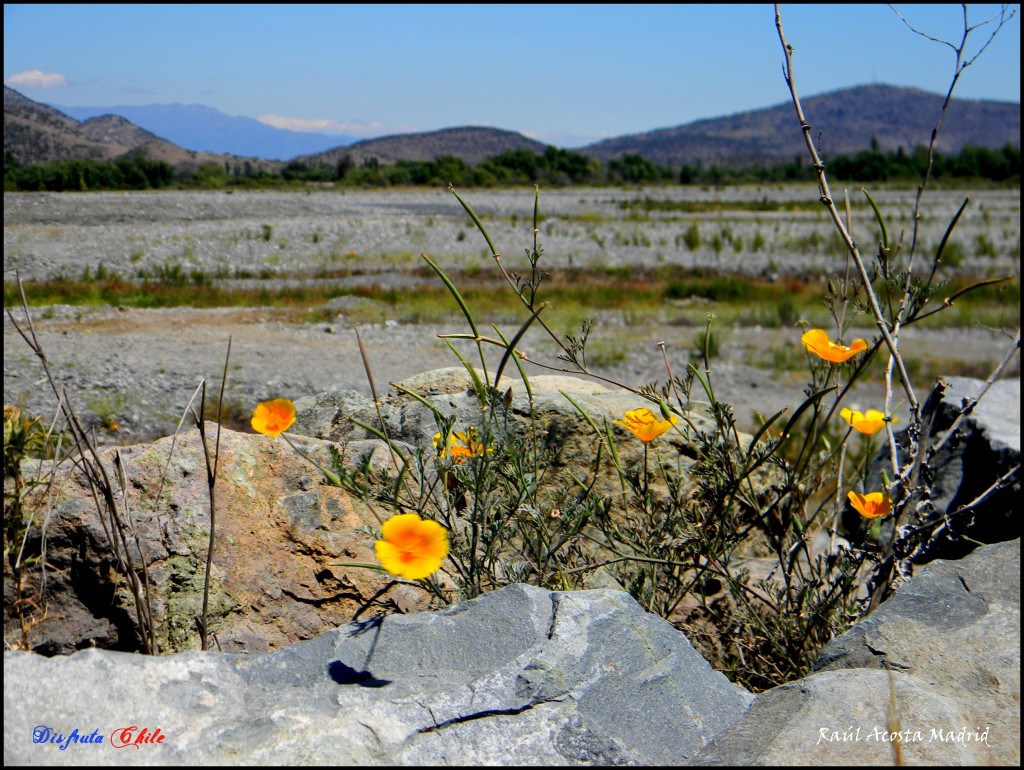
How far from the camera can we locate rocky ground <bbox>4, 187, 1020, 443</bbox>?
257 inches

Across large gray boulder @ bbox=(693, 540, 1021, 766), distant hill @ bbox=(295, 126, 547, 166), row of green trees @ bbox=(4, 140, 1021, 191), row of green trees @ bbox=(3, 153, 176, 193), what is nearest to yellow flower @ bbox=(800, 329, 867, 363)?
large gray boulder @ bbox=(693, 540, 1021, 766)

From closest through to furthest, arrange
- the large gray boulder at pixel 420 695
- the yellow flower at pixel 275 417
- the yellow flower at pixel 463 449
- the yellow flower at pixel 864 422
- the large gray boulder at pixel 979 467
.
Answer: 1. the large gray boulder at pixel 420 695
2. the yellow flower at pixel 275 417
3. the yellow flower at pixel 463 449
4. the yellow flower at pixel 864 422
5. the large gray boulder at pixel 979 467

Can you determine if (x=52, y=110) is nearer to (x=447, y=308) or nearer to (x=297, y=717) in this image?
(x=297, y=717)

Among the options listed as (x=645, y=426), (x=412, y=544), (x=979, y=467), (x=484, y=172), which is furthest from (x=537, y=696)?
(x=484, y=172)

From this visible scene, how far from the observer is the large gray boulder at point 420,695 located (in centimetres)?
131

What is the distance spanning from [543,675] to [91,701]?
0.77 metres

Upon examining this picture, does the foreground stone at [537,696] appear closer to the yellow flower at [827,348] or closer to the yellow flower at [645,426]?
the yellow flower at [645,426]

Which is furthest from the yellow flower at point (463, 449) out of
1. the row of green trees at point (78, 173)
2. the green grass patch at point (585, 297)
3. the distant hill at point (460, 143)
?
the distant hill at point (460, 143)

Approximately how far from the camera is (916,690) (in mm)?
1508

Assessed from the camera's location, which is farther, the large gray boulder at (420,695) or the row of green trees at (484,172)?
the row of green trees at (484,172)

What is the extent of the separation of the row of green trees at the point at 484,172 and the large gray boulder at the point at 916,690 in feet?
4.66

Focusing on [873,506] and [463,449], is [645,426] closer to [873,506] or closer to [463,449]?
[463,449]

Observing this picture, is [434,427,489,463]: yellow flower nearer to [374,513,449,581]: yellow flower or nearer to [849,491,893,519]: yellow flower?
[374,513,449,581]: yellow flower

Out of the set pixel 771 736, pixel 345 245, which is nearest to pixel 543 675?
pixel 771 736
